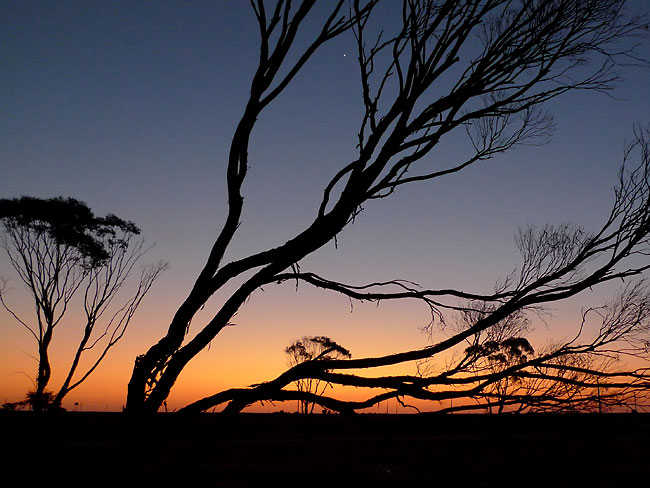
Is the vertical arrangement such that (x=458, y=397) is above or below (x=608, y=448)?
below

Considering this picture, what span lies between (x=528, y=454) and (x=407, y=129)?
27079mm

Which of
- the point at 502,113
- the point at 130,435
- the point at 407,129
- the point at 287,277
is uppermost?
the point at 502,113

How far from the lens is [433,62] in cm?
333

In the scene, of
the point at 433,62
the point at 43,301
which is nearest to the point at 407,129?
the point at 433,62

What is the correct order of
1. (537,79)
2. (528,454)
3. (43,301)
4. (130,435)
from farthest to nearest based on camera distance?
(528,454)
(43,301)
(537,79)
(130,435)

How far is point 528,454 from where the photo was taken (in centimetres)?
2644

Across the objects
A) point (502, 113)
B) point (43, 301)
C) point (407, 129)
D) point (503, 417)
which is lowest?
point (503, 417)

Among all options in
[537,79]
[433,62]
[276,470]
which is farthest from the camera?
[276,470]

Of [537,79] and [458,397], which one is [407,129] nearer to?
[537,79]

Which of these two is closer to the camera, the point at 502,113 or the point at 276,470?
the point at 502,113

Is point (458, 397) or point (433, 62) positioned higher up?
point (433, 62)

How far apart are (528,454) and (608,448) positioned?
255 inches

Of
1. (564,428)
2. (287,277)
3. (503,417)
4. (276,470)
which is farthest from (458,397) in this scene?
(276,470)

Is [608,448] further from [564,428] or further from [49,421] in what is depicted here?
[564,428]
